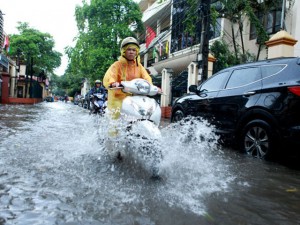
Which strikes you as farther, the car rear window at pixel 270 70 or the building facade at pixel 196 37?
the building facade at pixel 196 37

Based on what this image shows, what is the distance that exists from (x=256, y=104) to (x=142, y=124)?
2306 mm

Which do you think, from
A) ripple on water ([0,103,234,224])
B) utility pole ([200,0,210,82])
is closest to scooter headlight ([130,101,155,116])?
ripple on water ([0,103,234,224])

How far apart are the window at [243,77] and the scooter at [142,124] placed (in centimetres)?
226

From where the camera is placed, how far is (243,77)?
5.76m

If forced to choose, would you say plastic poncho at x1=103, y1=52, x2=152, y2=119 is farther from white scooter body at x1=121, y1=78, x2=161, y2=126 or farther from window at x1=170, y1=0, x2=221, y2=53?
window at x1=170, y1=0, x2=221, y2=53

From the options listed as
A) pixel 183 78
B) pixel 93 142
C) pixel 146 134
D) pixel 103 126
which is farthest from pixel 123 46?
pixel 183 78

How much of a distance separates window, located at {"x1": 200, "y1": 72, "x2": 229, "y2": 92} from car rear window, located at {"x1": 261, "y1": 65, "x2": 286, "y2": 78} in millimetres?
965

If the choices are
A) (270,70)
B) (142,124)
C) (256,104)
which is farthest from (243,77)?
(142,124)

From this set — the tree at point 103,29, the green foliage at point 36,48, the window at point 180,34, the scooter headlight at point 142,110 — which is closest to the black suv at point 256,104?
the scooter headlight at point 142,110

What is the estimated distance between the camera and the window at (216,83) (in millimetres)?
6238

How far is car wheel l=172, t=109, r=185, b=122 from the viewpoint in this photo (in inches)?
291

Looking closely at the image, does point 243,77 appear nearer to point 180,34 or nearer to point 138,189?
point 138,189

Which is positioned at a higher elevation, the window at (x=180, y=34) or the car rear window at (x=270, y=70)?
the window at (x=180, y=34)

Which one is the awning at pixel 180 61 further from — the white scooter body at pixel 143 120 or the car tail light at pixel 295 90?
the white scooter body at pixel 143 120
